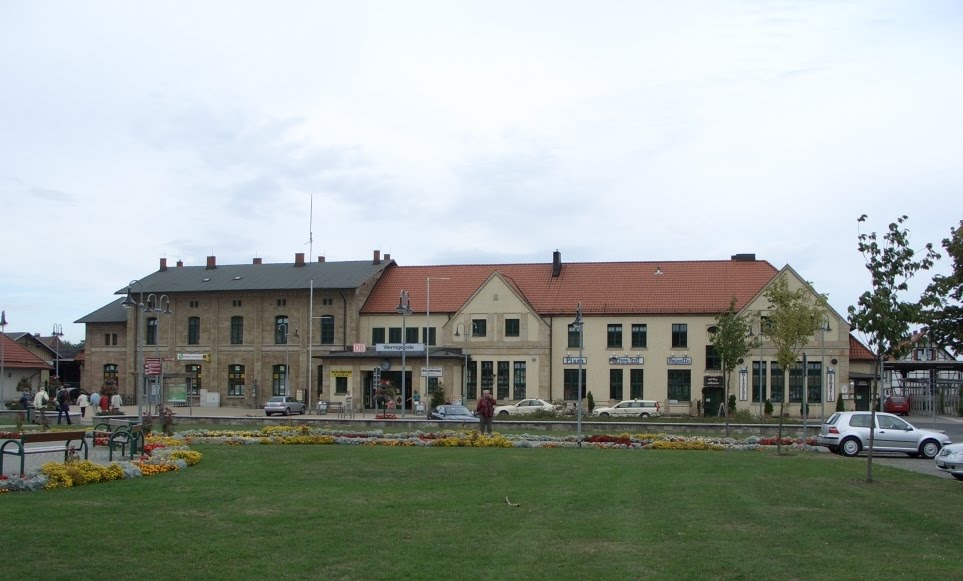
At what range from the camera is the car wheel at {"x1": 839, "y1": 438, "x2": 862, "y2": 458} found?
3053 centimetres

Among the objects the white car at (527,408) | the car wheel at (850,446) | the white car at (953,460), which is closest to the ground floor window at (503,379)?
the white car at (527,408)

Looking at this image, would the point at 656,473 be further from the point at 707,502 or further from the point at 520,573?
the point at 520,573

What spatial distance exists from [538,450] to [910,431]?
38.6 feet

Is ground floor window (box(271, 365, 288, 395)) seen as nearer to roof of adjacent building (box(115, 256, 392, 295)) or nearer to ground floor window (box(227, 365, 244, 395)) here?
ground floor window (box(227, 365, 244, 395))

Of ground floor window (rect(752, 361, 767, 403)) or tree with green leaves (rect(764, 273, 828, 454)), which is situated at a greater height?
tree with green leaves (rect(764, 273, 828, 454))

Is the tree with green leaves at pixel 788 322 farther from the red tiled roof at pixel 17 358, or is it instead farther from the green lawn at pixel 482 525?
the red tiled roof at pixel 17 358

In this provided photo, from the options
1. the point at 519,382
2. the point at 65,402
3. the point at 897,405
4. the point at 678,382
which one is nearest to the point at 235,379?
the point at 519,382

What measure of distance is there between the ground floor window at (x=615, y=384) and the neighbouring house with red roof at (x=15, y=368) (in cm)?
3735

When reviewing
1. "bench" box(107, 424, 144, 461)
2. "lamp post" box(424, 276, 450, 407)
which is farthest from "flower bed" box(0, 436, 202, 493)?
"lamp post" box(424, 276, 450, 407)

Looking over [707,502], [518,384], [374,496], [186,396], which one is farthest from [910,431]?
[186,396]

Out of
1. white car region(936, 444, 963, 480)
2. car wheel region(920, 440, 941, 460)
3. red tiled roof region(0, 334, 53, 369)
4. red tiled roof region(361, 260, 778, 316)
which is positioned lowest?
car wheel region(920, 440, 941, 460)

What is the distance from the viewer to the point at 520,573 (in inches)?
413

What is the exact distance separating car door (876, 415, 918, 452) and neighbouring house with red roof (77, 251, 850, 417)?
30.8m

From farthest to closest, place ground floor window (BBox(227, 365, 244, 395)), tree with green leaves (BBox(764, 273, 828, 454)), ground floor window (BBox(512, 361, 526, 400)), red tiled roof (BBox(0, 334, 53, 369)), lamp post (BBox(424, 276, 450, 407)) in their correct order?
ground floor window (BBox(227, 365, 244, 395)) → ground floor window (BBox(512, 361, 526, 400)) → lamp post (BBox(424, 276, 450, 407)) → red tiled roof (BBox(0, 334, 53, 369)) → tree with green leaves (BBox(764, 273, 828, 454))
